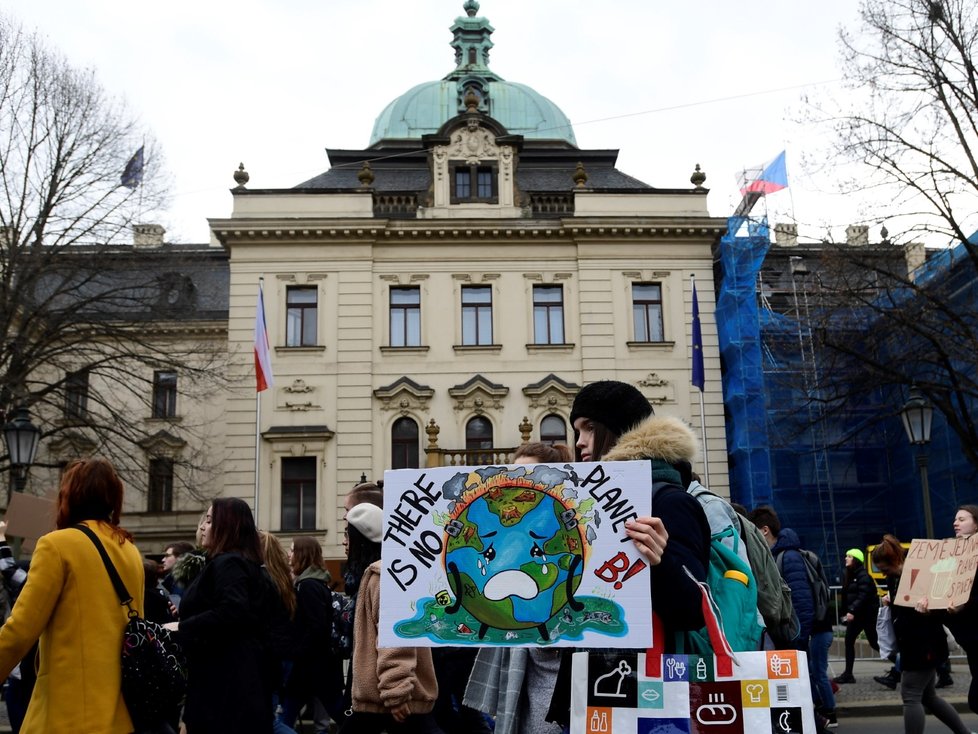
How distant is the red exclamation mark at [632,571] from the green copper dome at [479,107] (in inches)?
1364

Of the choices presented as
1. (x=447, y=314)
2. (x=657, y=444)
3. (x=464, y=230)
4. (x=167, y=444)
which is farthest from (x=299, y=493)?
(x=657, y=444)

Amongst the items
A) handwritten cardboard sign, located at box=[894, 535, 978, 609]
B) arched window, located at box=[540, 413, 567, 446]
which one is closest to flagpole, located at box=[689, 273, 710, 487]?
arched window, located at box=[540, 413, 567, 446]

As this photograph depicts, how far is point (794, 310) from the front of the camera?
114ft

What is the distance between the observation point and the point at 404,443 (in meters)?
30.0

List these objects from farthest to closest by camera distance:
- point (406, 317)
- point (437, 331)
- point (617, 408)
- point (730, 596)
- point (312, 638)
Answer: point (406, 317) → point (437, 331) → point (312, 638) → point (617, 408) → point (730, 596)

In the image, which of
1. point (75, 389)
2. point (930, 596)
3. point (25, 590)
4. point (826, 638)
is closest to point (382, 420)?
point (75, 389)

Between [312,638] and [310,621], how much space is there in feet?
0.40

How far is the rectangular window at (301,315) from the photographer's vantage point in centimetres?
3080

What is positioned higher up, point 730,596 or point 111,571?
point 111,571

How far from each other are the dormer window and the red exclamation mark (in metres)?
28.6

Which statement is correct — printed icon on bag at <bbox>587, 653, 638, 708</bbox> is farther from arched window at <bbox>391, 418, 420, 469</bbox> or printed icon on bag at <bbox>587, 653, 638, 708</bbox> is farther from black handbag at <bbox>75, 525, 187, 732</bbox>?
arched window at <bbox>391, 418, 420, 469</bbox>

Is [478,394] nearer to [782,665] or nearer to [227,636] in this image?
[227,636]

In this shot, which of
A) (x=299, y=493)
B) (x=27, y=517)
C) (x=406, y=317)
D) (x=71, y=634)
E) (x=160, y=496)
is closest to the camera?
(x=71, y=634)

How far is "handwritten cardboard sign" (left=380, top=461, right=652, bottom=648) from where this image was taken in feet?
12.7
